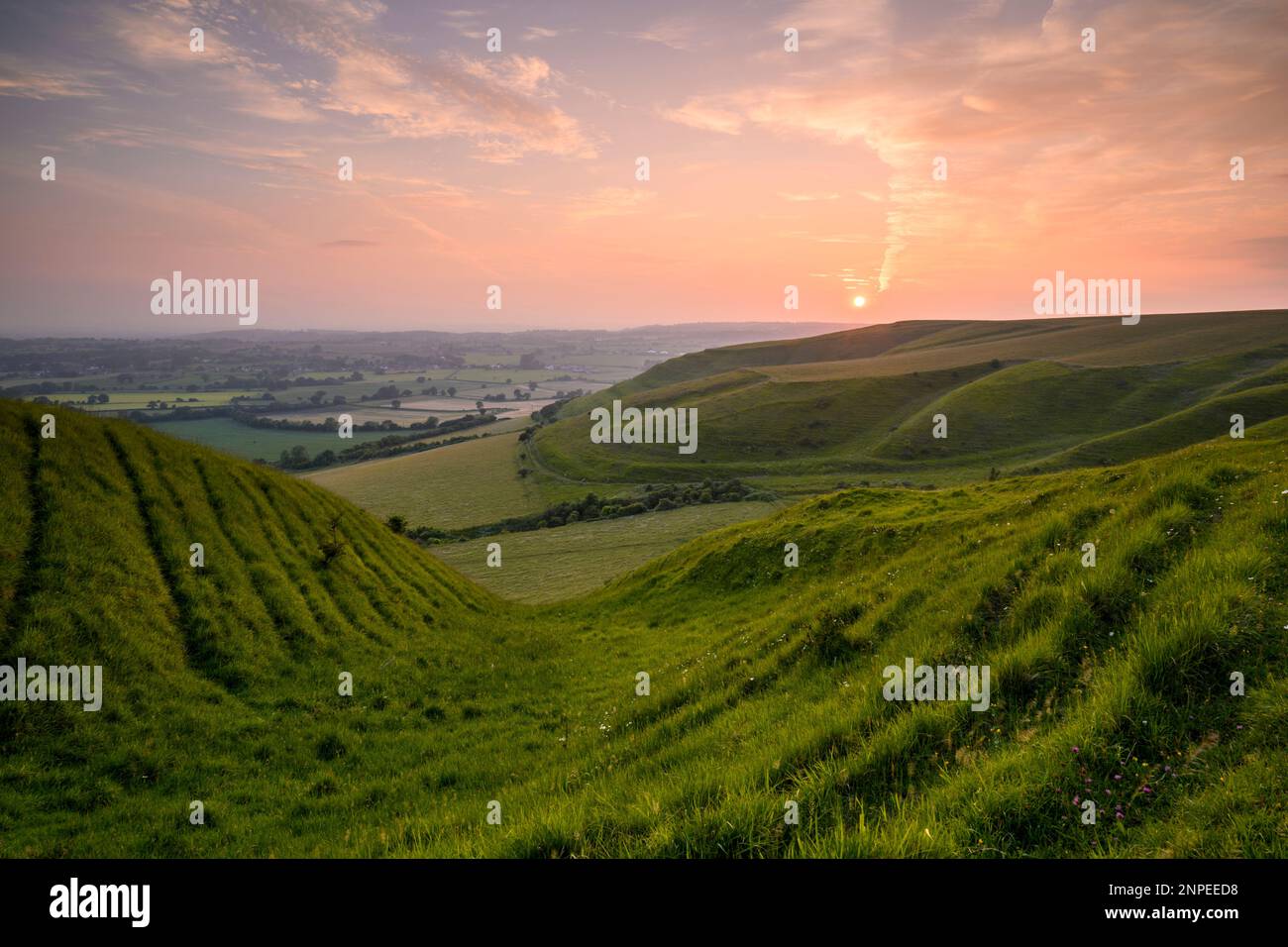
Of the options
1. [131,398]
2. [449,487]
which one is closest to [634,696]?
[449,487]

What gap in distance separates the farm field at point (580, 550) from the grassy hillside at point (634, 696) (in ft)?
92.4

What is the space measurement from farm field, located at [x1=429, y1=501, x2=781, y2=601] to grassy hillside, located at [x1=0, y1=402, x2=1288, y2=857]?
2817cm

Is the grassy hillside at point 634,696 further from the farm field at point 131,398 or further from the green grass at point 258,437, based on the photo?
the green grass at point 258,437

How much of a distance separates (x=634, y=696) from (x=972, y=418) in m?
152

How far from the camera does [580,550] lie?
2788 inches

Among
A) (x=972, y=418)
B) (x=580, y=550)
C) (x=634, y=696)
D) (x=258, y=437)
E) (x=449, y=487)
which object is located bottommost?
(x=580, y=550)

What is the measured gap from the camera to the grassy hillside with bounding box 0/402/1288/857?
5398 millimetres

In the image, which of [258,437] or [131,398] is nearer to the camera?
[131,398]

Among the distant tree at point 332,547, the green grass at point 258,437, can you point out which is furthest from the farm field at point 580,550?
the green grass at point 258,437

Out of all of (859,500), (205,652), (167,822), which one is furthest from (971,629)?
(859,500)

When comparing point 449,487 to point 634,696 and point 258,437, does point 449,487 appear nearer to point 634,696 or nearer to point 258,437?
point 258,437

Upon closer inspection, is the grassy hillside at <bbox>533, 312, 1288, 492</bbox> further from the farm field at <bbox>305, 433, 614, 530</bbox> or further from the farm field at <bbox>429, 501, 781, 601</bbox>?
the farm field at <bbox>429, 501, 781, 601</bbox>
